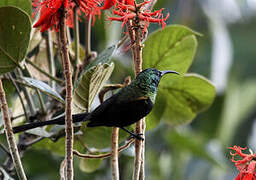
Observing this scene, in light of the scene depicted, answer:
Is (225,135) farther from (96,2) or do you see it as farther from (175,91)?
(96,2)

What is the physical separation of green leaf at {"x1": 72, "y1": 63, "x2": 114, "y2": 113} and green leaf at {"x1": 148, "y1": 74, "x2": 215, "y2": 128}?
15.2 inches

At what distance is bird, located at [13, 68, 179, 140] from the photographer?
109 centimetres

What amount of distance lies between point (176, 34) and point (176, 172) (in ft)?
5.90

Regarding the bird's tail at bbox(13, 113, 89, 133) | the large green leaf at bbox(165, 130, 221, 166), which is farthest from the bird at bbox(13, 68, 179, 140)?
the large green leaf at bbox(165, 130, 221, 166)

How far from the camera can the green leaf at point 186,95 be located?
154 cm

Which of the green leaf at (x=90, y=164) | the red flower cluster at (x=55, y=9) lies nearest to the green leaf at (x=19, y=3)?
the red flower cluster at (x=55, y=9)

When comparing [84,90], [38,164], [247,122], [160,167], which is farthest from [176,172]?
[247,122]

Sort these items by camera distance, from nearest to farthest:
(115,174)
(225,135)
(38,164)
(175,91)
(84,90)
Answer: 1. (115,174)
2. (84,90)
3. (175,91)
4. (38,164)
5. (225,135)

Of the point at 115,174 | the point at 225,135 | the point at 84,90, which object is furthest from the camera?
the point at 225,135

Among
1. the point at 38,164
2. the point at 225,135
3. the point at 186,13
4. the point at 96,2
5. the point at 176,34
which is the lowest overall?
the point at 225,135

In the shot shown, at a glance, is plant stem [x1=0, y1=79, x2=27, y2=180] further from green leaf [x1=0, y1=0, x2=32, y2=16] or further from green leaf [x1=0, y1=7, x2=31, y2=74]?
green leaf [x1=0, y1=0, x2=32, y2=16]

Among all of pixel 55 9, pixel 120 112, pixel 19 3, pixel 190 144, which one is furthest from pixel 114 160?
pixel 190 144

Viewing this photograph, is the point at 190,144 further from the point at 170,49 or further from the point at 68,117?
the point at 68,117

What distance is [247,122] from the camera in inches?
223
